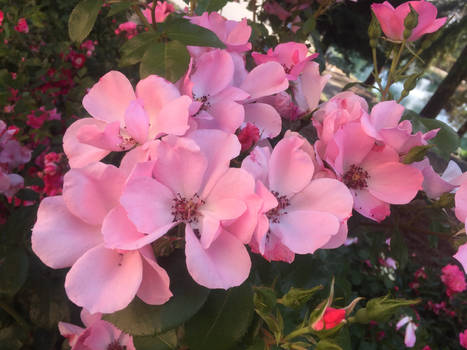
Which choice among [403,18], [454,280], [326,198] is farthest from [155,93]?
[454,280]

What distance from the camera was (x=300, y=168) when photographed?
48cm

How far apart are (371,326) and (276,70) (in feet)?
6.22

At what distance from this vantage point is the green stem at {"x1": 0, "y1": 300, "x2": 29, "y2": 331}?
2.75ft

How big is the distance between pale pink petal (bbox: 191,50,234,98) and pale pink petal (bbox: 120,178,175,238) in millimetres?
202

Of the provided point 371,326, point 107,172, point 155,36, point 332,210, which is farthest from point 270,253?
point 371,326

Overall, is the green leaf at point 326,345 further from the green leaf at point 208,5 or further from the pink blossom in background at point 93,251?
the green leaf at point 208,5

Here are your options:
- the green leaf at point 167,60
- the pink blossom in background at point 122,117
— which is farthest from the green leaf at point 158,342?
the green leaf at point 167,60

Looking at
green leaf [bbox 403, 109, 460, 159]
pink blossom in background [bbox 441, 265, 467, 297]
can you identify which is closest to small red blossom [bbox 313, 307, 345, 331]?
green leaf [bbox 403, 109, 460, 159]

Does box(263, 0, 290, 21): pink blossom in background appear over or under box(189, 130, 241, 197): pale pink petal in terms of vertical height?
under

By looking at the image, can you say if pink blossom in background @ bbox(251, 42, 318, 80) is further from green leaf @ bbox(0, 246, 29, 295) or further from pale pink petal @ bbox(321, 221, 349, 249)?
green leaf @ bbox(0, 246, 29, 295)

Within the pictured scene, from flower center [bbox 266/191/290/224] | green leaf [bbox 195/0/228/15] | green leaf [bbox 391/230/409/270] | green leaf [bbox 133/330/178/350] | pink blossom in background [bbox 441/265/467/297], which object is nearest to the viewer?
flower center [bbox 266/191/290/224]

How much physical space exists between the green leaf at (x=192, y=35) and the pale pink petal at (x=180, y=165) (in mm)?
202

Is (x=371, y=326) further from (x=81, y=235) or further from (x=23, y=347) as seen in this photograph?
(x=81, y=235)

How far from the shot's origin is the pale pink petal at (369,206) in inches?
20.6
